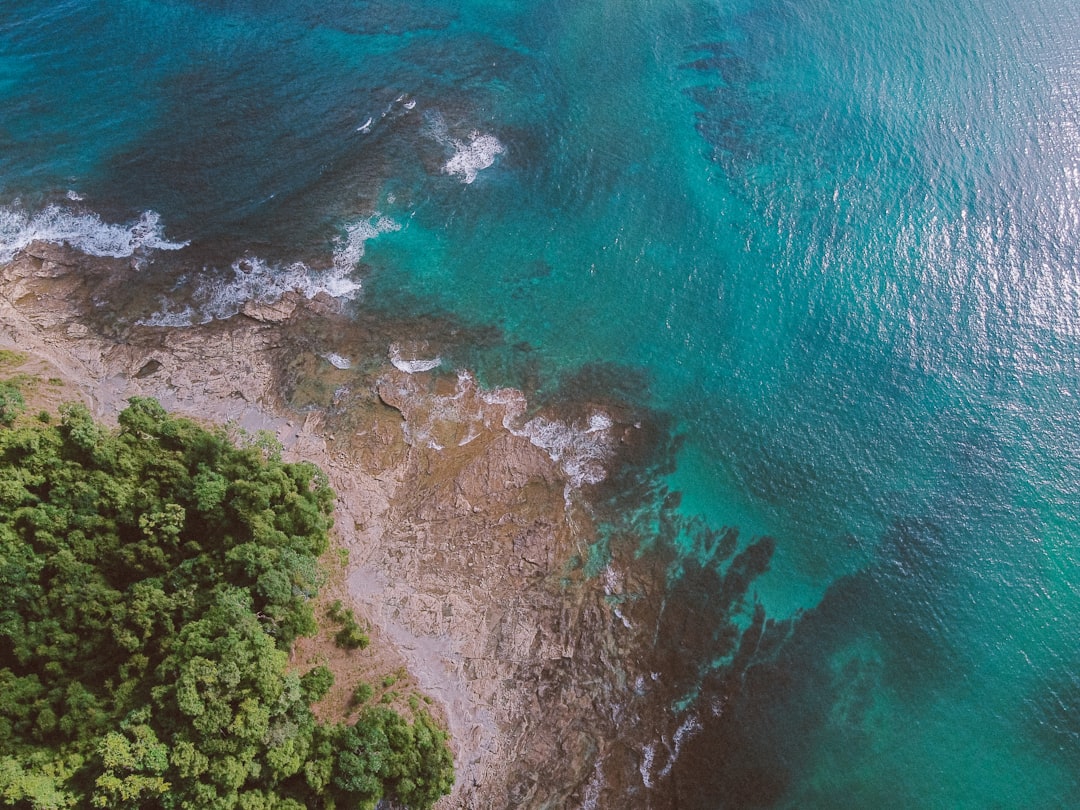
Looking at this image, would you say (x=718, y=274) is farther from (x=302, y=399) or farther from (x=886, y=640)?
(x=302, y=399)

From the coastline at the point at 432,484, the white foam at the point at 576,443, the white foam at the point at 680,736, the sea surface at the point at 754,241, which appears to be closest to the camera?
the white foam at the point at 680,736

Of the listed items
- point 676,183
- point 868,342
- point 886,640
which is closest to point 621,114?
point 676,183

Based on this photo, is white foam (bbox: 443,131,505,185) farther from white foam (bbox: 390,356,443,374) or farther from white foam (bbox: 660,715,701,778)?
white foam (bbox: 660,715,701,778)

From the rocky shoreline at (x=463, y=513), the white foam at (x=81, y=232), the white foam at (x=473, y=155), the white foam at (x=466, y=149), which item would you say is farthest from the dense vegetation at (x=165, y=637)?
the white foam at (x=466, y=149)

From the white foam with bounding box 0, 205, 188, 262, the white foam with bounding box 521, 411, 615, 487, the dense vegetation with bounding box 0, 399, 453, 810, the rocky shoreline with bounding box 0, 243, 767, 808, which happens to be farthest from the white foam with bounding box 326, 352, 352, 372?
the white foam with bounding box 0, 205, 188, 262

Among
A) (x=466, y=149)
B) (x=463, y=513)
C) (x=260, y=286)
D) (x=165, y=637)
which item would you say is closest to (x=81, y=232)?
(x=260, y=286)

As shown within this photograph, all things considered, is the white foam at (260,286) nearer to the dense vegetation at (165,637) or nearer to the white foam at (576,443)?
the dense vegetation at (165,637)
